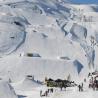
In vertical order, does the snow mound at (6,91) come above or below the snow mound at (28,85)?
above

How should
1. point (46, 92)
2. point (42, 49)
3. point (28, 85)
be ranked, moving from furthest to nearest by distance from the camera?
1. point (42, 49)
2. point (28, 85)
3. point (46, 92)

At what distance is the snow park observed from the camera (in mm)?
45500

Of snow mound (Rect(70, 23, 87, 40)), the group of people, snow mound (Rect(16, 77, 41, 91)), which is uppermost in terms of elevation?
snow mound (Rect(70, 23, 87, 40))

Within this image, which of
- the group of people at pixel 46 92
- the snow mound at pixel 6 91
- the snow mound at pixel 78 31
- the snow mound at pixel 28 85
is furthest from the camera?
the snow mound at pixel 78 31

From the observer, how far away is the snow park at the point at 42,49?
1791 inches

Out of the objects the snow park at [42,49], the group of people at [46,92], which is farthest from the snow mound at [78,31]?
the group of people at [46,92]

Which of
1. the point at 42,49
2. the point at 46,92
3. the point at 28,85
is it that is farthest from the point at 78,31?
the point at 46,92

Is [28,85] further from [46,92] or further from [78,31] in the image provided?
[78,31]

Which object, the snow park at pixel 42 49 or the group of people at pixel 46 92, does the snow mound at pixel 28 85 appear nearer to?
the snow park at pixel 42 49

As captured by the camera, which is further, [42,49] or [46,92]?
[42,49]

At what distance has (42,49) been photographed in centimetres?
5875

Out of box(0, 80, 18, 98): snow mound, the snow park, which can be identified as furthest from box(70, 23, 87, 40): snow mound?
box(0, 80, 18, 98): snow mound

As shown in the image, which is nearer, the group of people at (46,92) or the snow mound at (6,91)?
the snow mound at (6,91)

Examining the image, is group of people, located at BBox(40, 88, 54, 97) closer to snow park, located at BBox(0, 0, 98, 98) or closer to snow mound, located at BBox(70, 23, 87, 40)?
snow park, located at BBox(0, 0, 98, 98)
